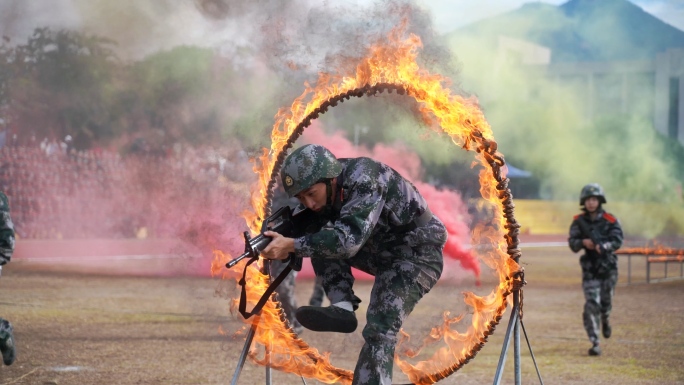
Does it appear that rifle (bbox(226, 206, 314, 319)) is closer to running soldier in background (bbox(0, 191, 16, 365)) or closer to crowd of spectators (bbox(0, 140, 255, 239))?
running soldier in background (bbox(0, 191, 16, 365))

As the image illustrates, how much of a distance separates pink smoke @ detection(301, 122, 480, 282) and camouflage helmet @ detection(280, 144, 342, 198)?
10.8 meters

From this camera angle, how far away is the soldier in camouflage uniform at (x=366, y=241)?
4723 mm

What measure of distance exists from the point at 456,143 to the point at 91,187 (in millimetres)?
20978

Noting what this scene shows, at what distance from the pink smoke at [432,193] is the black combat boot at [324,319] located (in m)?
10.5

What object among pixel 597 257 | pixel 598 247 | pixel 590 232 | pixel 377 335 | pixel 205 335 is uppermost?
pixel 590 232

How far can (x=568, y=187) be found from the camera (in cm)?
4194

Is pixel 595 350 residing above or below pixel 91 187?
below

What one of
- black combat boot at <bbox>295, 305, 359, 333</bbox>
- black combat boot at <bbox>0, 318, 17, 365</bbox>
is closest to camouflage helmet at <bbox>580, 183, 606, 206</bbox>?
black combat boot at <bbox>295, 305, 359, 333</bbox>

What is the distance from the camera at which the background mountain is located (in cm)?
4469

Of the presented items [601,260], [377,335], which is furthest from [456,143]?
[601,260]

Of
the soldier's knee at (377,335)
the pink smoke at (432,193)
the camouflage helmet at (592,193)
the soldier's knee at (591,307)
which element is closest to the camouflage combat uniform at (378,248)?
the soldier's knee at (377,335)

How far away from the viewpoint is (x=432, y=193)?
1814cm

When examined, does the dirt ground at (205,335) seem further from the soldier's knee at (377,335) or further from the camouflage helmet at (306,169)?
the camouflage helmet at (306,169)

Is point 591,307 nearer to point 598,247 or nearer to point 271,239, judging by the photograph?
point 598,247
